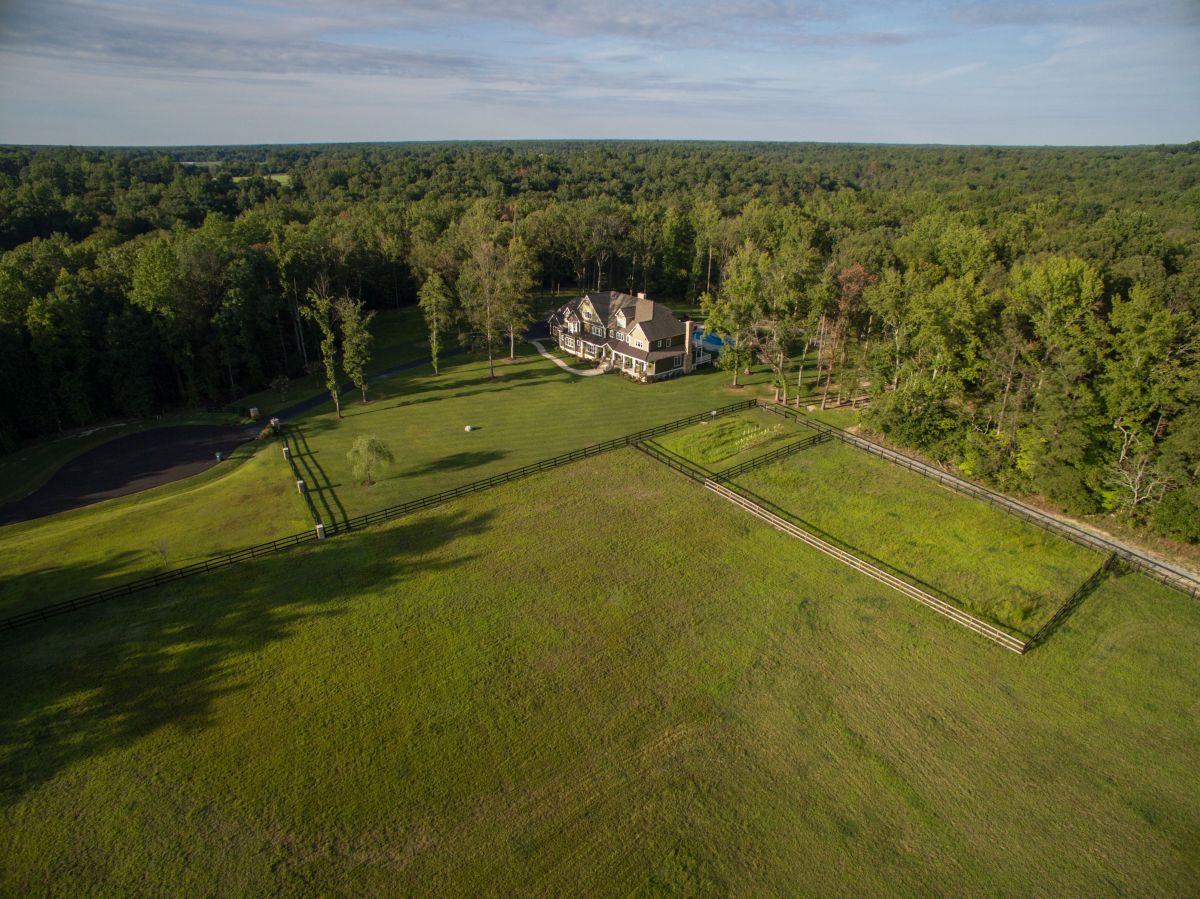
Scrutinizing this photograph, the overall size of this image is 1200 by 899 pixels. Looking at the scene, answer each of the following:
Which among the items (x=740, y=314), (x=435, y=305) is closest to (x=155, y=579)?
(x=435, y=305)

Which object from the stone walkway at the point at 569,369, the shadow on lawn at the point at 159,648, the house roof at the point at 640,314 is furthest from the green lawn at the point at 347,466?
the house roof at the point at 640,314

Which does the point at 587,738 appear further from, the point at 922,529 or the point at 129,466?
the point at 129,466

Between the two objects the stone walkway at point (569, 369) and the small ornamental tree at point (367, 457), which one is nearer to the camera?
the small ornamental tree at point (367, 457)

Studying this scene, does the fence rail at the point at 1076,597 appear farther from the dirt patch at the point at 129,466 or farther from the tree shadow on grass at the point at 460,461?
the dirt patch at the point at 129,466

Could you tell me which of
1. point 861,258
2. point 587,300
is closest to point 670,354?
point 587,300

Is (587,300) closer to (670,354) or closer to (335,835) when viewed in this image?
(670,354)
